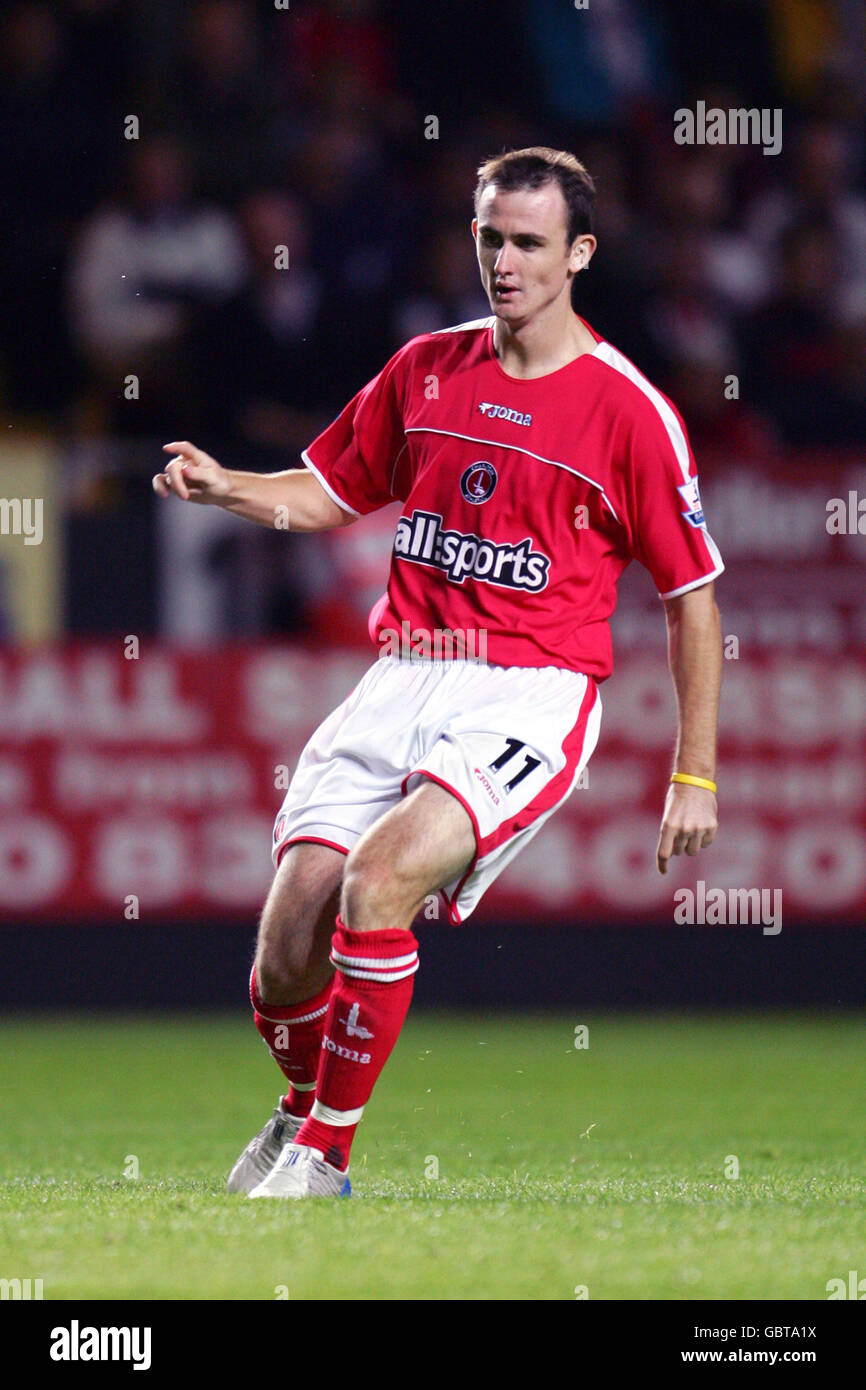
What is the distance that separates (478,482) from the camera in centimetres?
521

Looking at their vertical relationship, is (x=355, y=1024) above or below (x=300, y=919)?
below

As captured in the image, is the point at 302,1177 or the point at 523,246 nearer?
the point at 302,1177

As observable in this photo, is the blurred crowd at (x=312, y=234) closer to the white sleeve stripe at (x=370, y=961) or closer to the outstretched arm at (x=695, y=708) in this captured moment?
the outstretched arm at (x=695, y=708)

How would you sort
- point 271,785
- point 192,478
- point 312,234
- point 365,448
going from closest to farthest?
point 192,478 → point 365,448 → point 271,785 → point 312,234

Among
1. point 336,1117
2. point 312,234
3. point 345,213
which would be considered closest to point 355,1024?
point 336,1117

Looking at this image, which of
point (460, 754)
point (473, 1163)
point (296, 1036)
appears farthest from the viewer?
point (473, 1163)

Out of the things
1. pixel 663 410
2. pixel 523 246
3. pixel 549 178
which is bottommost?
pixel 663 410

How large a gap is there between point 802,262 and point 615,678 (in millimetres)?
3368

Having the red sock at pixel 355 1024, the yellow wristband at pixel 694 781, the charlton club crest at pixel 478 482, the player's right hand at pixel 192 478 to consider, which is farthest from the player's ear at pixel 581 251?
the red sock at pixel 355 1024

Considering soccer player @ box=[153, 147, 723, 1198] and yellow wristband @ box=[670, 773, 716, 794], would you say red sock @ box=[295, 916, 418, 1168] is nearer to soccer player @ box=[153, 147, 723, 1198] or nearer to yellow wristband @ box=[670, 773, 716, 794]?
soccer player @ box=[153, 147, 723, 1198]

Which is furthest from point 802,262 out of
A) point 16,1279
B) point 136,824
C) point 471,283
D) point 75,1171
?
point 16,1279

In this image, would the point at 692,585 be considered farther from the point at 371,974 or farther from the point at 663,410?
the point at 371,974

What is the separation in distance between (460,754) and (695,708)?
2.08ft

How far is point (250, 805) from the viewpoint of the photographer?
1012 centimetres
